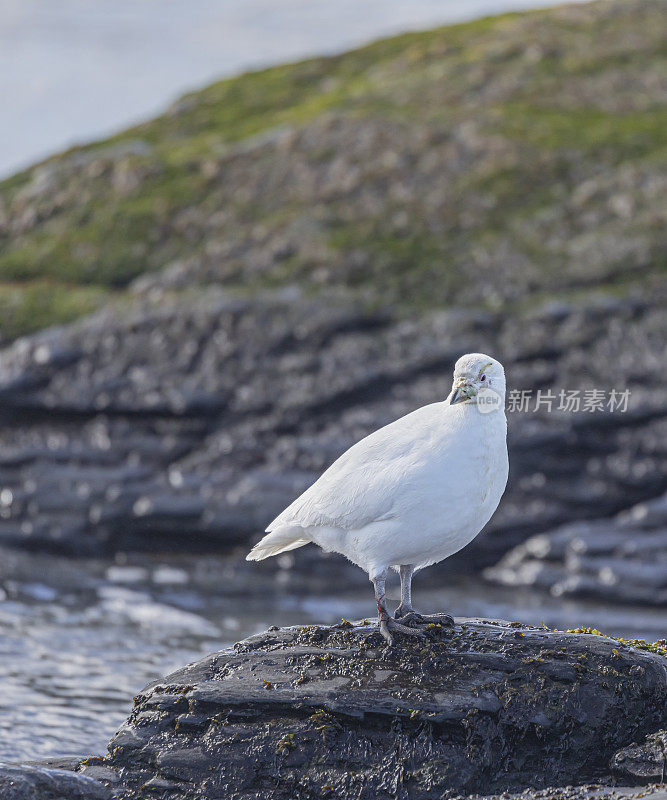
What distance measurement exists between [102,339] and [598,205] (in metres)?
11.5

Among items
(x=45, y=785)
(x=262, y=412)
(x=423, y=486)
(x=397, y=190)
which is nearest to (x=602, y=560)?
(x=262, y=412)

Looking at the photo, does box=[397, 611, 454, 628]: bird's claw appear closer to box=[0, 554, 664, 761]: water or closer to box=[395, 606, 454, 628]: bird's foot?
box=[395, 606, 454, 628]: bird's foot

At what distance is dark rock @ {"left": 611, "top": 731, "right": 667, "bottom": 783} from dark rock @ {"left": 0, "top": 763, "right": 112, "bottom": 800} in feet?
13.8

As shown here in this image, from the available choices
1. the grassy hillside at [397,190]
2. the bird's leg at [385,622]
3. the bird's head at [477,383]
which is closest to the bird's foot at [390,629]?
the bird's leg at [385,622]

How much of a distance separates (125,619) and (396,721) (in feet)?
34.1

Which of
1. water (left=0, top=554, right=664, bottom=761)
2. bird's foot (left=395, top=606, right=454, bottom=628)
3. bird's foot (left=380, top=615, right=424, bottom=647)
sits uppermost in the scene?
bird's foot (left=380, top=615, right=424, bottom=647)

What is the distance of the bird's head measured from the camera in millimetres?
8969

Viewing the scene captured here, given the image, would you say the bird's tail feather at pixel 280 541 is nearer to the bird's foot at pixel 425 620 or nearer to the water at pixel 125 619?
the bird's foot at pixel 425 620

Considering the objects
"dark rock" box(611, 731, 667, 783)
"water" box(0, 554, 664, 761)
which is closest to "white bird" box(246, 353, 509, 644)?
"dark rock" box(611, 731, 667, 783)

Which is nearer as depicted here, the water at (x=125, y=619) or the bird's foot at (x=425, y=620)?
the bird's foot at (x=425, y=620)

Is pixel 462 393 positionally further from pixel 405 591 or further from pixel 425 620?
pixel 425 620

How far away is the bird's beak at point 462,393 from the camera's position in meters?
8.95

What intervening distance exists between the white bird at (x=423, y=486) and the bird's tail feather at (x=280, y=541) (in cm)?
37

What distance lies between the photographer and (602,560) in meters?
19.7
